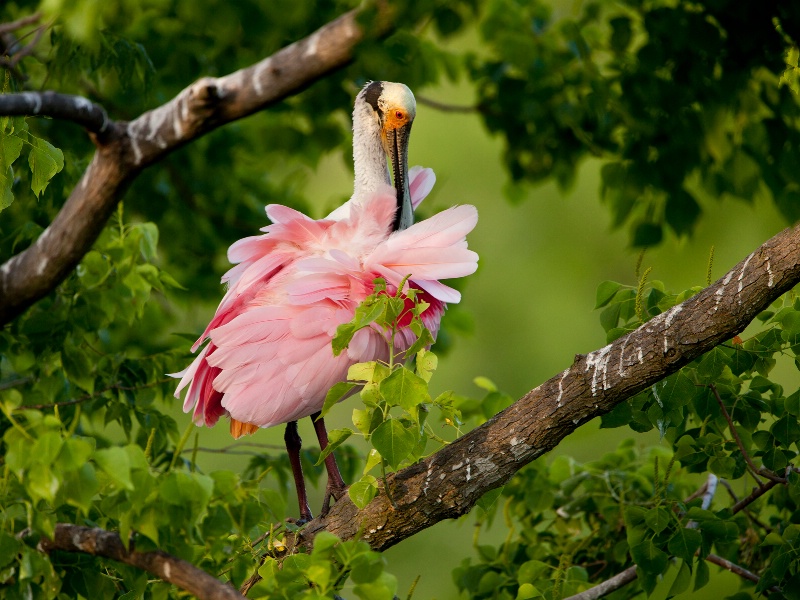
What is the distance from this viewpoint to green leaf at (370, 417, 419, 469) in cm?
212

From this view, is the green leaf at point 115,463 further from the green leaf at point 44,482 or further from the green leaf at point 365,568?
the green leaf at point 365,568

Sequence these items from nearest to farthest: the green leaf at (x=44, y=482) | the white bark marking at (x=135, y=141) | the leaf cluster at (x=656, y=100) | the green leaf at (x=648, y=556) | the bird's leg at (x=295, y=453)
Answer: the green leaf at (x=44, y=482)
the green leaf at (x=648, y=556)
the white bark marking at (x=135, y=141)
the bird's leg at (x=295, y=453)
the leaf cluster at (x=656, y=100)

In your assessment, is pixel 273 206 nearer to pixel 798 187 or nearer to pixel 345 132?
pixel 798 187

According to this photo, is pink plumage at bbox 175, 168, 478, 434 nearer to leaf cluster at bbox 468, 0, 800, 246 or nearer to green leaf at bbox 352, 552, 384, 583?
green leaf at bbox 352, 552, 384, 583

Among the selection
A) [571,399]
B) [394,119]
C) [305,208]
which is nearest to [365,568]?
[571,399]

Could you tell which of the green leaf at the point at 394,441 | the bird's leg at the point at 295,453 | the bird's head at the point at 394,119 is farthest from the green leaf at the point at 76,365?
the green leaf at the point at 394,441

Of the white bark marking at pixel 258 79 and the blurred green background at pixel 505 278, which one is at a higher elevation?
the white bark marking at pixel 258 79

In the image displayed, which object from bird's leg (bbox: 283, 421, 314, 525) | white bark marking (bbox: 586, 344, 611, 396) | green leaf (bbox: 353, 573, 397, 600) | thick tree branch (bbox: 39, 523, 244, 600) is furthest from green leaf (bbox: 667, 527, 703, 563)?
bird's leg (bbox: 283, 421, 314, 525)

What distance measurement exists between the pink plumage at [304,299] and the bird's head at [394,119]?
60 cm

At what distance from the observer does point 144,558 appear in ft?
6.79

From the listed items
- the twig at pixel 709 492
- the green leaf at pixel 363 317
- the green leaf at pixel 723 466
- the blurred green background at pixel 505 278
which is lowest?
the blurred green background at pixel 505 278

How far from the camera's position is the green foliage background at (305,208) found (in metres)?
2.15

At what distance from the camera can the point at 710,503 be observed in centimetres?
323

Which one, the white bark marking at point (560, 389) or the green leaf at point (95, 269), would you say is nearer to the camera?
the white bark marking at point (560, 389)
